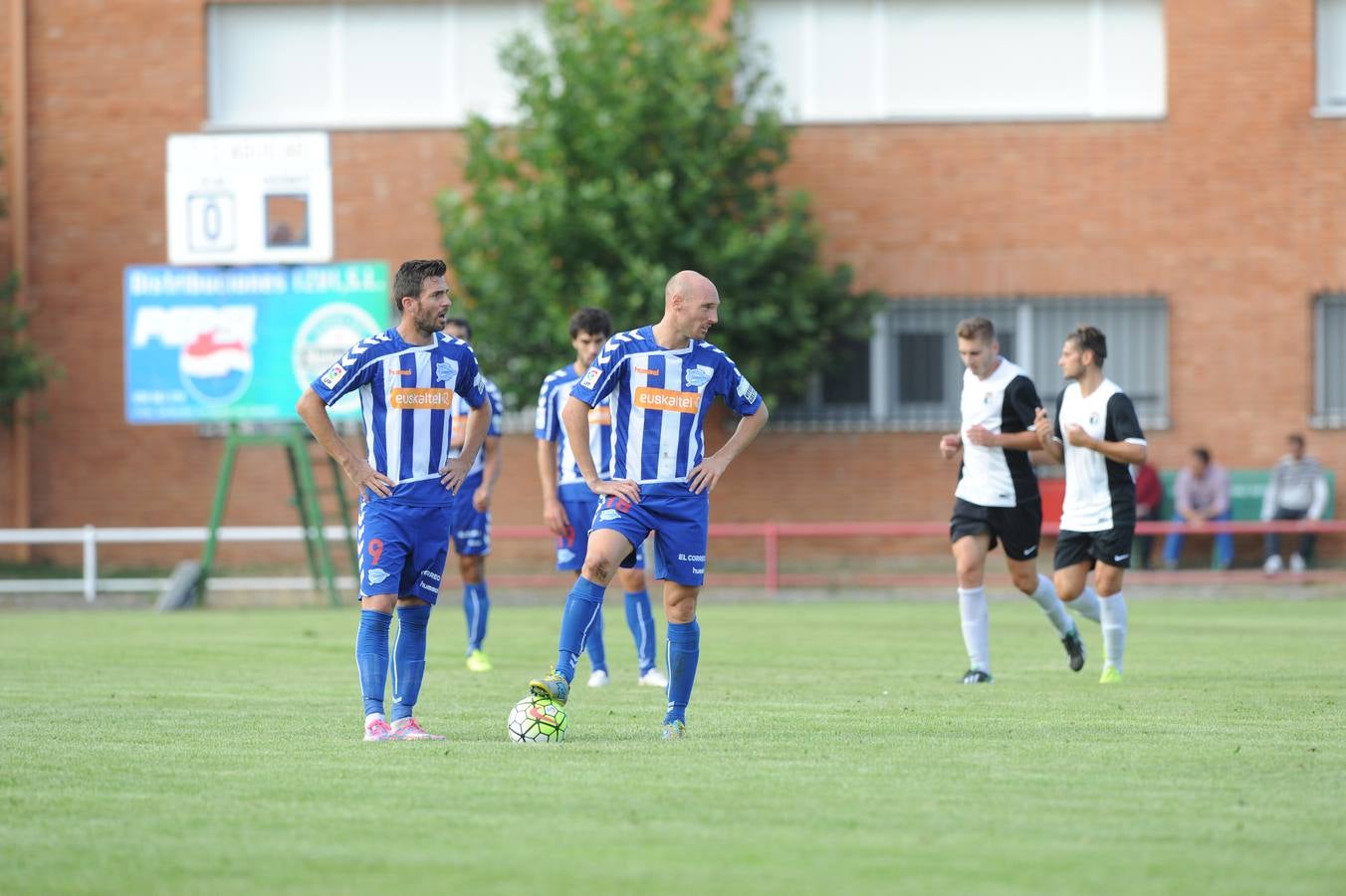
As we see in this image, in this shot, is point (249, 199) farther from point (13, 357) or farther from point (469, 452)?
point (469, 452)

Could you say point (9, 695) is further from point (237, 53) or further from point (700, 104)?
point (237, 53)

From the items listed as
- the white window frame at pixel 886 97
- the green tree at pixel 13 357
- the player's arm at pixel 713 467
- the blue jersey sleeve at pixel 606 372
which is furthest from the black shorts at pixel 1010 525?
the green tree at pixel 13 357

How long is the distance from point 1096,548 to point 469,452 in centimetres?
496

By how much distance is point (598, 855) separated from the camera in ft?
20.0

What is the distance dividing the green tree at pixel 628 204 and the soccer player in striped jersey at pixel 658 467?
15.5 m

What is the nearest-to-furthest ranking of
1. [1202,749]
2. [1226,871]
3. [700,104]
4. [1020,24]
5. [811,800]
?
1. [1226,871]
2. [811,800]
3. [1202,749]
4. [700,104]
5. [1020,24]

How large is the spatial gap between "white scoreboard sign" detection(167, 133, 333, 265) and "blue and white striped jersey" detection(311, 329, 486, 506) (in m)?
13.7

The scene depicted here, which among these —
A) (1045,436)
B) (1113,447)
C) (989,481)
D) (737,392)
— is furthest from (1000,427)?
(737,392)

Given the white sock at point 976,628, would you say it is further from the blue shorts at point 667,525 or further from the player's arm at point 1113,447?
the blue shorts at point 667,525

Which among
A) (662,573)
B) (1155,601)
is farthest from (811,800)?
(1155,601)

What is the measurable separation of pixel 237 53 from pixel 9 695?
1815 centimetres

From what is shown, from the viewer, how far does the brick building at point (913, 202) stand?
2738 cm

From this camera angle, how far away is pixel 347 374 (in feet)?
30.3

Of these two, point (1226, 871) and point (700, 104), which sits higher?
point (700, 104)
